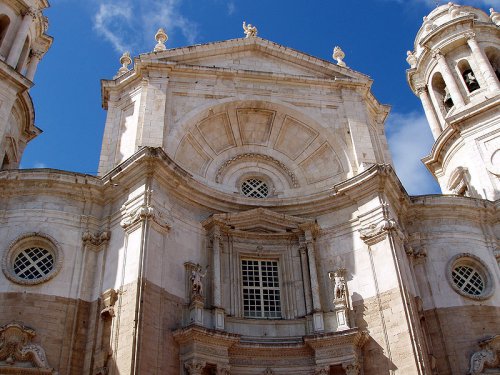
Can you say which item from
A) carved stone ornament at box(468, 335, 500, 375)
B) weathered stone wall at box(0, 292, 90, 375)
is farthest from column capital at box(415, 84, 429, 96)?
weathered stone wall at box(0, 292, 90, 375)

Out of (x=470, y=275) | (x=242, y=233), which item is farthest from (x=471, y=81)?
(x=242, y=233)

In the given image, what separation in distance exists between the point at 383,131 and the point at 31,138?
1740 cm

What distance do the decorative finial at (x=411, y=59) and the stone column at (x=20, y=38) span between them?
2175cm

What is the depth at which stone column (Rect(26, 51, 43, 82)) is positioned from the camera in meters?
30.5

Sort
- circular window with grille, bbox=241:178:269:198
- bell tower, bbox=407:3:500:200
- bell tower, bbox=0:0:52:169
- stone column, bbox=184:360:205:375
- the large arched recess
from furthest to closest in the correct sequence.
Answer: bell tower, bbox=407:3:500:200 → bell tower, bbox=0:0:52:169 → circular window with grille, bbox=241:178:269:198 → the large arched recess → stone column, bbox=184:360:205:375

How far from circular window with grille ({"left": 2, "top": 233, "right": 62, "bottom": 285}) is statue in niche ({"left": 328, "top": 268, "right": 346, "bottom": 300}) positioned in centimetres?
946

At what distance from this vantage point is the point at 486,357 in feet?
66.3

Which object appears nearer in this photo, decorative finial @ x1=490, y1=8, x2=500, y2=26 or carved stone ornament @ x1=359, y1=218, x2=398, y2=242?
carved stone ornament @ x1=359, y1=218, x2=398, y2=242

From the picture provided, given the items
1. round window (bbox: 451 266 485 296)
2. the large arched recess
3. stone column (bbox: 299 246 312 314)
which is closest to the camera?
stone column (bbox: 299 246 312 314)

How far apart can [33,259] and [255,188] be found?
31.1 feet

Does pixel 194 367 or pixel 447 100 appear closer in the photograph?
pixel 194 367

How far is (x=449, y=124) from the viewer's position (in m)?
29.6

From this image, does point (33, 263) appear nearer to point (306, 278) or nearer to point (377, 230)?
point (306, 278)

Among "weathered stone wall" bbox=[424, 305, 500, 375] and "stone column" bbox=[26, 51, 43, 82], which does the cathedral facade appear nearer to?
"weathered stone wall" bbox=[424, 305, 500, 375]
